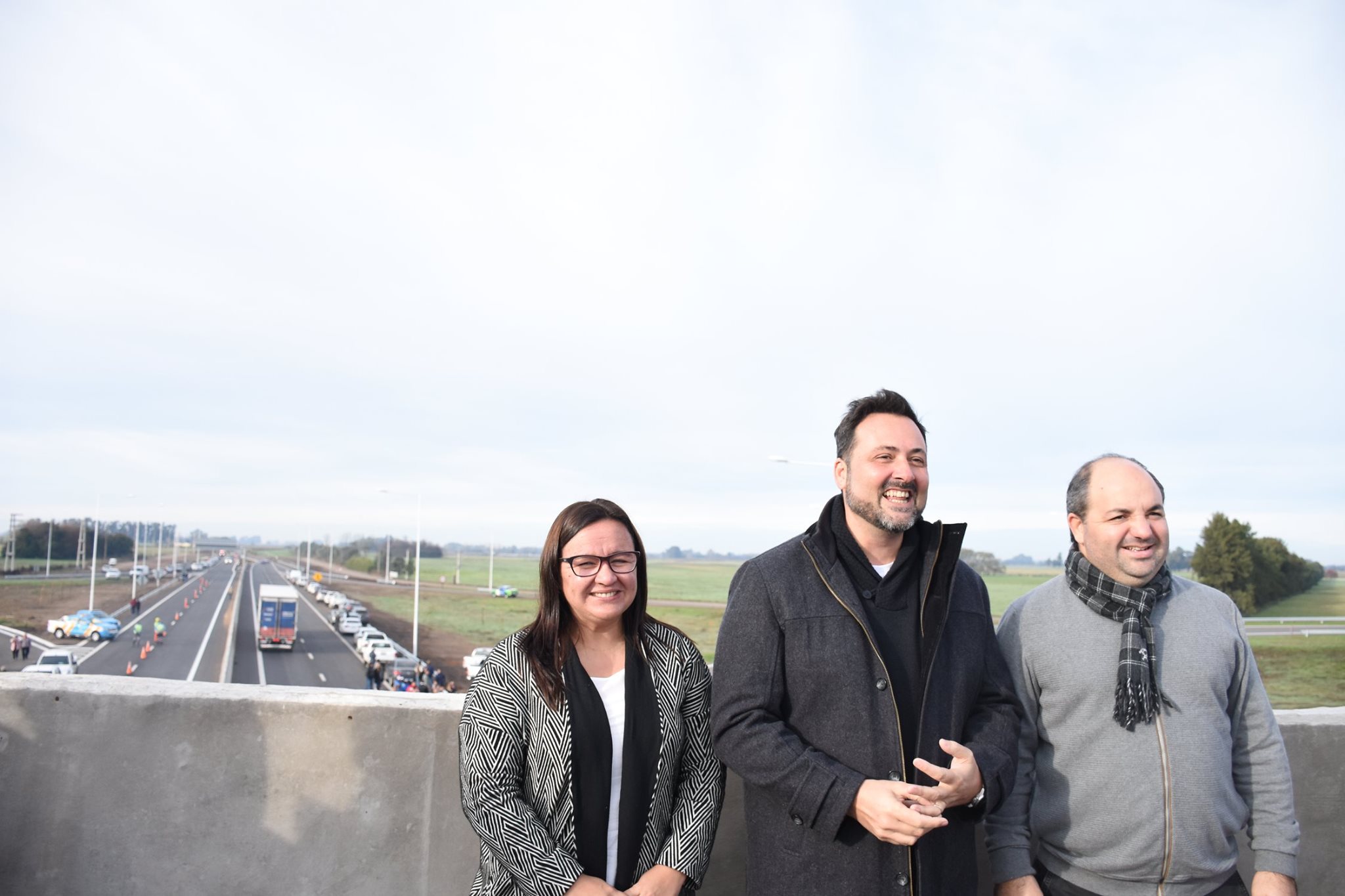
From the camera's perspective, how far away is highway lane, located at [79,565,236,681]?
45781 millimetres

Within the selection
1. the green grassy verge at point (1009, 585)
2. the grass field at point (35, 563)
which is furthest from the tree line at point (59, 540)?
the green grassy verge at point (1009, 585)

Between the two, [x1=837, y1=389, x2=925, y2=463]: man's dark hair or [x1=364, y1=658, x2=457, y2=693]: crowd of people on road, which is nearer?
[x1=837, y1=389, x2=925, y2=463]: man's dark hair

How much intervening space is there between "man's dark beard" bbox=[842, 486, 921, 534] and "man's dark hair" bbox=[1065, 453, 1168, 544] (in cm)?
59

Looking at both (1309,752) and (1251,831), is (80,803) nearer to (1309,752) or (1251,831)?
(1251,831)

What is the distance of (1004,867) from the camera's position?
2.39m

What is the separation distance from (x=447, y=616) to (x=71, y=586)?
42.7 metres

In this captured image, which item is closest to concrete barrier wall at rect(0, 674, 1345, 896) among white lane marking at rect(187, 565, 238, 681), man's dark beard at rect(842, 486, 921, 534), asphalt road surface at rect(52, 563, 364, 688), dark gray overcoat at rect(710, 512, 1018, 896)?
dark gray overcoat at rect(710, 512, 1018, 896)

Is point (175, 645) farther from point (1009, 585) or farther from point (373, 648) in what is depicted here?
point (1009, 585)

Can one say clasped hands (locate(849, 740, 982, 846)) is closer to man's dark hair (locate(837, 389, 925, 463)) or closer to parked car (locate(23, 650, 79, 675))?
man's dark hair (locate(837, 389, 925, 463))

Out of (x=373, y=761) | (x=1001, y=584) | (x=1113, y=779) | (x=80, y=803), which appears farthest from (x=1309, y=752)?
(x=1001, y=584)

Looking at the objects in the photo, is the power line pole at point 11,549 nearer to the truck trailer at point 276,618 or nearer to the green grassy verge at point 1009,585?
the truck trailer at point 276,618

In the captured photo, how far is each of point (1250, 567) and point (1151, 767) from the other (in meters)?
21.5

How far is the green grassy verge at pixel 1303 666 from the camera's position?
1030 cm

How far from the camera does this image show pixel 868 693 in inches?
87.4
